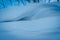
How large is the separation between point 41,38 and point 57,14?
0.52m

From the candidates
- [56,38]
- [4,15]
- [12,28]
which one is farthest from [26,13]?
[56,38]

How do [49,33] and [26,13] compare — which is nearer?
[49,33]

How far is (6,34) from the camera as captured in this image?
0.82 metres

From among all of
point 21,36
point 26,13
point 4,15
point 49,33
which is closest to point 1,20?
point 4,15

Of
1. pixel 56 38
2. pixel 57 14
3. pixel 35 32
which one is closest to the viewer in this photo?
pixel 56 38

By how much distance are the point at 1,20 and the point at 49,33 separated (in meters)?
0.59

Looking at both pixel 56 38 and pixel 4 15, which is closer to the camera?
pixel 56 38

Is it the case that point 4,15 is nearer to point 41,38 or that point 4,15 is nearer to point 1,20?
point 1,20

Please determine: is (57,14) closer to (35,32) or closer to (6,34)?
(35,32)

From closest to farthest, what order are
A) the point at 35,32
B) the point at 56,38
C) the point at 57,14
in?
the point at 56,38 < the point at 35,32 < the point at 57,14

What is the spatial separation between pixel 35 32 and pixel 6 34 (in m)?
0.22

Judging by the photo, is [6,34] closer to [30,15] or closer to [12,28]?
[12,28]

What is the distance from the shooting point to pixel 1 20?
1167 mm

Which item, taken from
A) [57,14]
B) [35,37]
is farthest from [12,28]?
[57,14]
